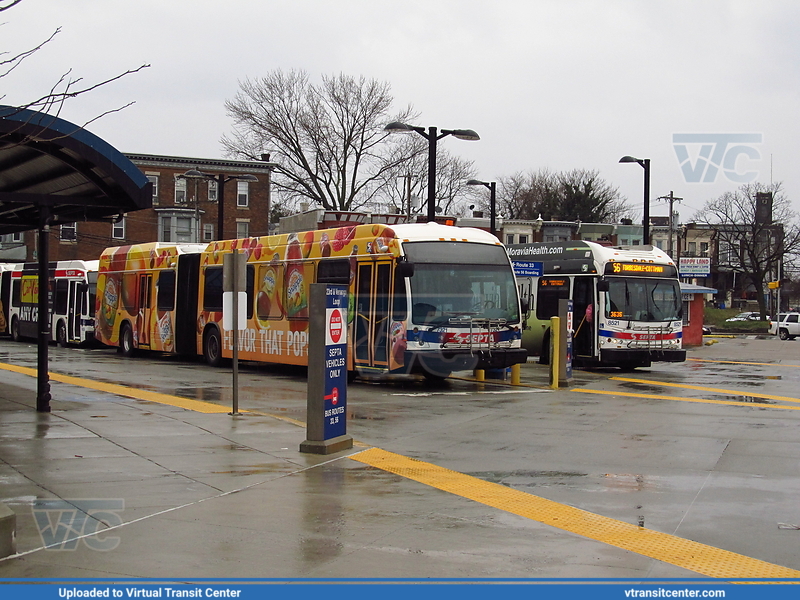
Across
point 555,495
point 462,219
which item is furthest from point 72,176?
point 462,219

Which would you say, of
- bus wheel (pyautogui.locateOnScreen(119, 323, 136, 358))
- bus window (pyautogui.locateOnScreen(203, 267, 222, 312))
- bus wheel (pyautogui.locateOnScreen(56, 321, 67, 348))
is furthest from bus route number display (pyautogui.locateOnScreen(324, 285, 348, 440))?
bus wheel (pyautogui.locateOnScreen(56, 321, 67, 348))

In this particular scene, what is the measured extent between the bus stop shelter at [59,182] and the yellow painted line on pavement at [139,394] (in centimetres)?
218

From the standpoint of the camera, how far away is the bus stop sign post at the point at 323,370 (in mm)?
10562

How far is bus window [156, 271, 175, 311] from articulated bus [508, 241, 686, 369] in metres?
9.53

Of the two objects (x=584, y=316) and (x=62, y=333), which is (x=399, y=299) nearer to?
(x=584, y=316)

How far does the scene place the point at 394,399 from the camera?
16922 millimetres

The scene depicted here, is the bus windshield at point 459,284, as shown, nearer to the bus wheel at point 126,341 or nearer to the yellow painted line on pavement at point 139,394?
the yellow painted line on pavement at point 139,394

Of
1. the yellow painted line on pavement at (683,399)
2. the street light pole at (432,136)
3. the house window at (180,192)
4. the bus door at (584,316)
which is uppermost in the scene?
the house window at (180,192)

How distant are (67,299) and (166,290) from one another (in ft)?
30.4

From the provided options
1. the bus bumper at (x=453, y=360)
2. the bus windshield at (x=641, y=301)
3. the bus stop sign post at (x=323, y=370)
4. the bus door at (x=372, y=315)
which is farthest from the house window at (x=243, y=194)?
the bus stop sign post at (x=323, y=370)

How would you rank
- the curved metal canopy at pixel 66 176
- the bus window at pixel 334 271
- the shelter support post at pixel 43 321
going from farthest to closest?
the bus window at pixel 334 271, the shelter support post at pixel 43 321, the curved metal canopy at pixel 66 176

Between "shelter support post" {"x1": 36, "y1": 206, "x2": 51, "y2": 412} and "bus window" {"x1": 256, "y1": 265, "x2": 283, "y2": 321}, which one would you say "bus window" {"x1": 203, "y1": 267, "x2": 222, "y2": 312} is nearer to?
"bus window" {"x1": 256, "y1": 265, "x2": 283, "y2": 321}

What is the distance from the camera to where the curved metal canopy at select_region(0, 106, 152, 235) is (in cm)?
1155
